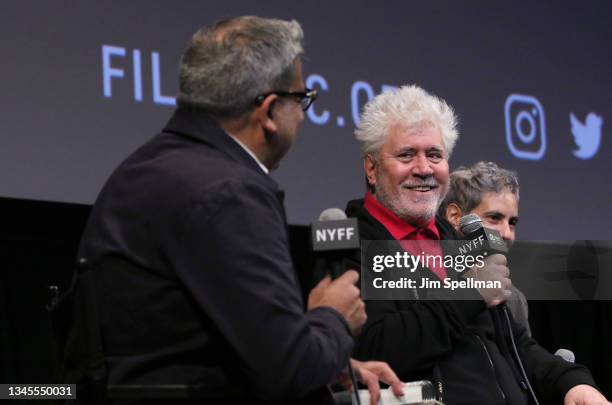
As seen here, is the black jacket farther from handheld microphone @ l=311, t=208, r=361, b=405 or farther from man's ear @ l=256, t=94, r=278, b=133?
man's ear @ l=256, t=94, r=278, b=133

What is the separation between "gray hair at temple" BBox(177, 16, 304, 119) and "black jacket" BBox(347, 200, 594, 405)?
2.56 ft

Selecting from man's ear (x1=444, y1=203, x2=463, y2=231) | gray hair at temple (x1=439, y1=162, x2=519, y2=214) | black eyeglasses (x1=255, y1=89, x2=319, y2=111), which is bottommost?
man's ear (x1=444, y1=203, x2=463, y2=231)

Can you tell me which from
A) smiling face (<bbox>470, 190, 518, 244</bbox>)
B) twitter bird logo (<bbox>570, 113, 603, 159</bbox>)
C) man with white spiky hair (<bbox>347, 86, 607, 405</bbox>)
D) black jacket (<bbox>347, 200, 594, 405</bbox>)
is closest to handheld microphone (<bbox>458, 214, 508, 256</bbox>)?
man with white spiky hair (<bbox>347, 86, 607, 405</bbox>)

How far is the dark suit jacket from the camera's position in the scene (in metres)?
1.43

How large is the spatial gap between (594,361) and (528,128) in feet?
4.42

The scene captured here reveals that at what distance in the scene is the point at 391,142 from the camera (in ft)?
8.55

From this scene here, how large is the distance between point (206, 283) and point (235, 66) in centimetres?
39

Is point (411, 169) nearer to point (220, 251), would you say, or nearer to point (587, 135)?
point (220, 251)

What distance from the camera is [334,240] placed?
66.5 inches

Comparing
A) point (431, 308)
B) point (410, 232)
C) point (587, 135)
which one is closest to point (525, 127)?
point (587, 135)

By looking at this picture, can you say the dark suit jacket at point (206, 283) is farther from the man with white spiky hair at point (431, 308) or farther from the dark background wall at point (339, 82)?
the dark background wall at point (339, 82)

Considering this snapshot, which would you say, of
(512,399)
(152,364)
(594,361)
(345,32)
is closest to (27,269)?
(345,32)

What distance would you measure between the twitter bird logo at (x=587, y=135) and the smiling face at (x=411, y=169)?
105 inches

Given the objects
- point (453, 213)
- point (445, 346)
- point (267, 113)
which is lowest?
point (445, 346)
